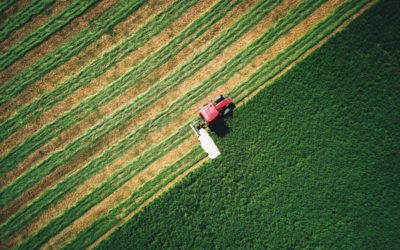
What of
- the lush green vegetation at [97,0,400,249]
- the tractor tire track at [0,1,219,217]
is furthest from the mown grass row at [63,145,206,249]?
the tractor tire track at [0,1,219,217]

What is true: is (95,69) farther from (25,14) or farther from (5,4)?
(5,4)

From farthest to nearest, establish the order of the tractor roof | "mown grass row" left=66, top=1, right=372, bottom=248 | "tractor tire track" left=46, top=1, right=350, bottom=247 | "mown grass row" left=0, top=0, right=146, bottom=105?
"mown grass row" left=0, top=0, right=146, bottom=105
"tractor tire track" left=46, top=1, right=350, bottom=247
"mown grass row" left=66, top=1, right=372, bottom=248
the tractor roof

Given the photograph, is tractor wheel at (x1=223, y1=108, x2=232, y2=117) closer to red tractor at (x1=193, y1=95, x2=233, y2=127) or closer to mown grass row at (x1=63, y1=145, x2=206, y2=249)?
red tractor at (x1=193, y1=95, x2=233, y2=127)

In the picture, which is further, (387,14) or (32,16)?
(32,16)

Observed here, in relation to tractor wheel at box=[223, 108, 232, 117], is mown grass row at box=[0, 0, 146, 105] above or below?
above

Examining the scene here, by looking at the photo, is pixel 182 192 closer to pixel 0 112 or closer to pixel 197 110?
pixel 197 110

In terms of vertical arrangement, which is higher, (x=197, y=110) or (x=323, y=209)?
(x=197, y=110)

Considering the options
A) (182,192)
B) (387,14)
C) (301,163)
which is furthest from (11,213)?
(387,14)

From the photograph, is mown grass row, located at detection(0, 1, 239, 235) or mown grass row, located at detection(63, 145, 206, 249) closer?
mown grass row, located at detection(63, 145, 206, 249)
